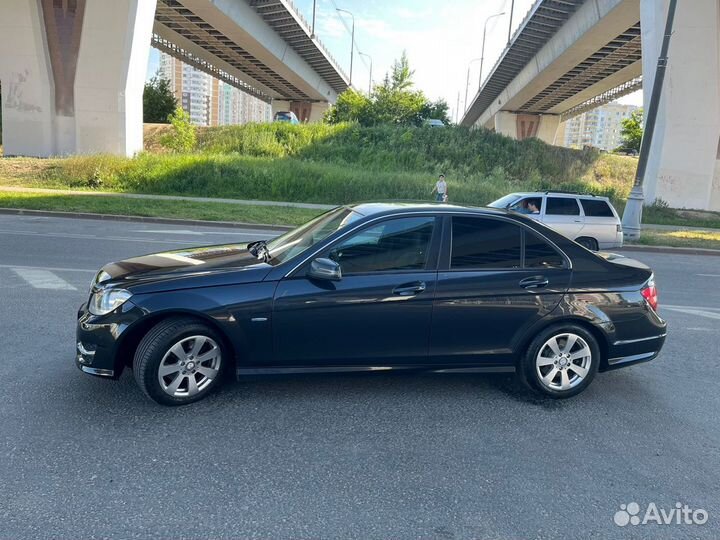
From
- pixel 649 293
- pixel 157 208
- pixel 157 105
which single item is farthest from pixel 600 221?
pixel 157 105

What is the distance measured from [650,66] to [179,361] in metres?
26.9

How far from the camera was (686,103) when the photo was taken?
24094mm

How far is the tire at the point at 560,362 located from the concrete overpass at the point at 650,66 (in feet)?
76.9

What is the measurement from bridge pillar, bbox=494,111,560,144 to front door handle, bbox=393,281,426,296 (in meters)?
62.9

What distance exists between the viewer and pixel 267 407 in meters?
4.14

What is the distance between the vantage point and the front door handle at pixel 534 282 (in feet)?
14.5

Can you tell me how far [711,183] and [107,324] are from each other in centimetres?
2773

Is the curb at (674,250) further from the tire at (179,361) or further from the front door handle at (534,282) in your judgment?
the tire at (179,361)

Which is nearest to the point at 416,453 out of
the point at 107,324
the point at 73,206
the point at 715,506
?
the point at 715,506

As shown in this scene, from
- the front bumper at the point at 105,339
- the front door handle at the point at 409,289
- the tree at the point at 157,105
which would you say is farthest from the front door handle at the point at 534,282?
the tree at the point at 157,105

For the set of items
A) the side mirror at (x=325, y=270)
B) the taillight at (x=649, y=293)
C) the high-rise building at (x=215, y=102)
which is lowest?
the taillight at (x=649, y=293)

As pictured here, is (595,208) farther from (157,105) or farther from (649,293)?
(157,105)

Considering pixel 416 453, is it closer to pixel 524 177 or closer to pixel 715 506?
pixel 715 506

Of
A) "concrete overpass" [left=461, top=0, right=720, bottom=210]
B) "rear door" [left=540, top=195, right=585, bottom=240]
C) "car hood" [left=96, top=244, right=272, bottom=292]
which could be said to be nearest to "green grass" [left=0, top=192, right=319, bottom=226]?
"rear door" [left=540, top=195, right=585, bottom=240]
